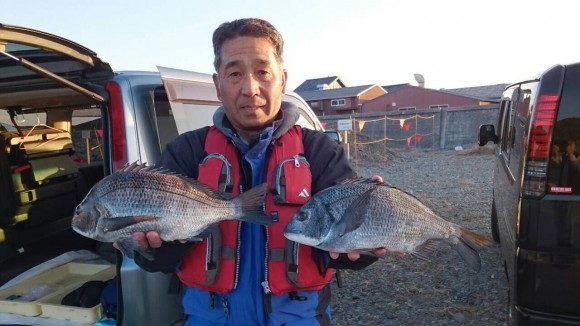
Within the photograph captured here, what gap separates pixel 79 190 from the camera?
5.33 meters

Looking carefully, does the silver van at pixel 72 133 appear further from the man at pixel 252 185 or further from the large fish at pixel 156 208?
the large fish at pixel 156 208

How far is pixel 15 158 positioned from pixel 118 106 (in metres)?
2.90

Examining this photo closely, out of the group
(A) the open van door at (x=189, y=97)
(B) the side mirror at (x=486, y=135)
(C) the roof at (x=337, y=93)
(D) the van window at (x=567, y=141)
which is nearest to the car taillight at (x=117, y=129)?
(A) the open van door at (x=189, y=97)

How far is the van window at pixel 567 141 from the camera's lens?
284 centimetres

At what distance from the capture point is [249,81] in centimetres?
221

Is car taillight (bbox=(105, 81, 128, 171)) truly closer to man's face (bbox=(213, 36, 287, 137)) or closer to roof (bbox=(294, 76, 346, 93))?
man's face (bbox=(213, 36, 287, 137))

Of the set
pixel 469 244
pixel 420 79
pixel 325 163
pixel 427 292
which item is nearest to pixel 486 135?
pixel 427 292

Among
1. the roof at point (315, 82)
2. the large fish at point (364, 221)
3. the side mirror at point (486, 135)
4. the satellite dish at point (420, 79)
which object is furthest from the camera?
the roof at point (315, 82)

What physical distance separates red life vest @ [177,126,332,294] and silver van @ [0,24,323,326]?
1.76ft

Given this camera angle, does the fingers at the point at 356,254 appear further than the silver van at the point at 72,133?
No

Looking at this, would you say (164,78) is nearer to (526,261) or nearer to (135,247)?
(135,247)

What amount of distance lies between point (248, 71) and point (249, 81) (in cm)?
6

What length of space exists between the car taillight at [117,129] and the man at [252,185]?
2.17 feet

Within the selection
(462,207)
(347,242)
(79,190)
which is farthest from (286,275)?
(462,207)
